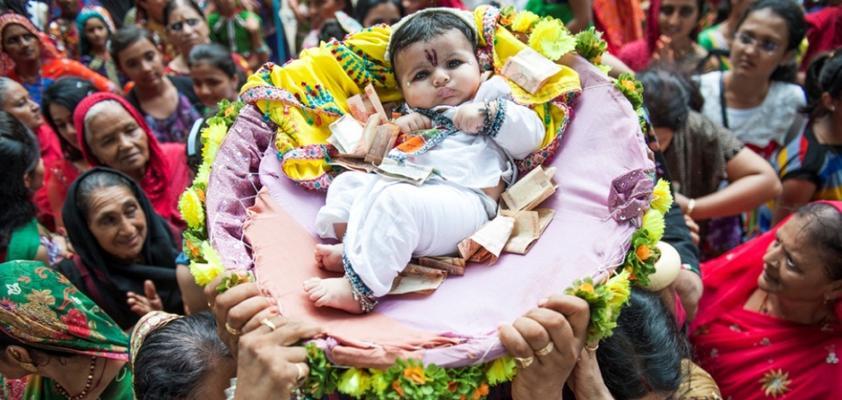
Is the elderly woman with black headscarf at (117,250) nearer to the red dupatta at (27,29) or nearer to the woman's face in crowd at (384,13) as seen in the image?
the red dupatta at (27,29)

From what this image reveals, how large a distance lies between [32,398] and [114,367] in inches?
Answer: 12.8

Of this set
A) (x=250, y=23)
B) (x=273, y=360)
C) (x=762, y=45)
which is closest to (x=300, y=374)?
(x=273, y=360)

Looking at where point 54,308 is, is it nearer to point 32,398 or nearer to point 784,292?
point 32,398

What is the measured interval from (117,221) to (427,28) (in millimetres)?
1606

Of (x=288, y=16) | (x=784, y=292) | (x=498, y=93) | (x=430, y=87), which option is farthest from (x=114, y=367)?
(x=288, y=16)

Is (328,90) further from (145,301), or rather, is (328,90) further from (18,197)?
(18,197)

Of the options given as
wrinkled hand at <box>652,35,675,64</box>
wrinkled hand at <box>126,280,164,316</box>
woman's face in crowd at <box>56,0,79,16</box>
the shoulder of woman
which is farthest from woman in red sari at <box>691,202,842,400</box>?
woman's face in crowd at <box>56,0,79,16</box>

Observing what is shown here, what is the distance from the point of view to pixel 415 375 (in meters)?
1.35

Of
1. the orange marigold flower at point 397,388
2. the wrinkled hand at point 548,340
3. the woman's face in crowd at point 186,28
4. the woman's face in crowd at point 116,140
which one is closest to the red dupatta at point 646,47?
the woman's face in crowd at point 116,140

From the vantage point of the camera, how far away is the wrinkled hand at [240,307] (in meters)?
1.48

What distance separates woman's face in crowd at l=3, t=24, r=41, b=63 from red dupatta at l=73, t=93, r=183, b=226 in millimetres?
481

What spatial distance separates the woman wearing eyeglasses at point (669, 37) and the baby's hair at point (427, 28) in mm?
2393

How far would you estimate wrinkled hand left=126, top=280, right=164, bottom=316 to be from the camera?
9.16ft

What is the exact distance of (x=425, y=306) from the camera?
163 cm
